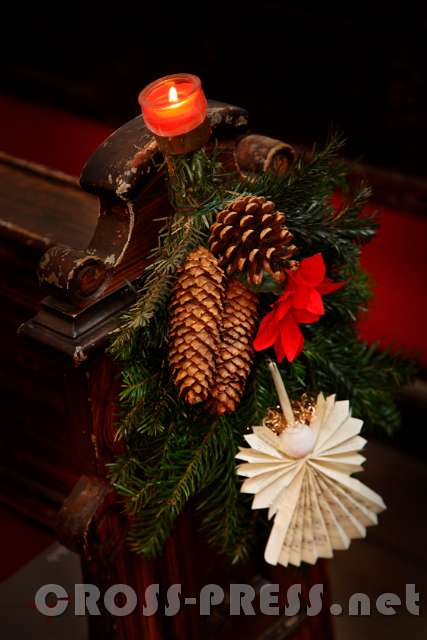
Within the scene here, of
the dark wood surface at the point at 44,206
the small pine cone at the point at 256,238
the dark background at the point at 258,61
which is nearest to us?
the small pine cone at the point at 256,238

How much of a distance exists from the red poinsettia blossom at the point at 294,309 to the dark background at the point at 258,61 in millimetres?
1310

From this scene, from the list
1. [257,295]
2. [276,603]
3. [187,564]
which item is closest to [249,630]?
[276,603]

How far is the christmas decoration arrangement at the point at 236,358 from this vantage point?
95cm

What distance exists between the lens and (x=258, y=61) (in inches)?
96.0

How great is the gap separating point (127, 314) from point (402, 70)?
144 centimetres

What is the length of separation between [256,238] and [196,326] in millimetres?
106

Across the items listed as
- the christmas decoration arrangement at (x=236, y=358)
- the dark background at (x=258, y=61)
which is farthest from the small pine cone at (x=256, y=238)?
the dark background at (x=258, y=61)

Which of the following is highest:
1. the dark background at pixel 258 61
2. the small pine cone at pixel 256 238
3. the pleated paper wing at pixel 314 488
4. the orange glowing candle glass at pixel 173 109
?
the dark background at pixel 258 61

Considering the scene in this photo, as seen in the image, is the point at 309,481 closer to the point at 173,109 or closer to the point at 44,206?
the point at 173,109

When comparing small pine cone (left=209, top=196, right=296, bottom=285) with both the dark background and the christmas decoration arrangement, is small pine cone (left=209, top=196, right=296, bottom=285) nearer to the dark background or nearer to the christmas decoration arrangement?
the christmas decoration arrangement

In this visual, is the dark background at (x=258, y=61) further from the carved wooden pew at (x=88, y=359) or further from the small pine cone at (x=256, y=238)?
the small pine cone at (x=256, y=238)

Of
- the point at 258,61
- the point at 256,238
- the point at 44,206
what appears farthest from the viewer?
the point at 258,61

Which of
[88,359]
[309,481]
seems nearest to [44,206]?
[88,359]

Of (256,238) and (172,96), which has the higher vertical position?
(172,96)
